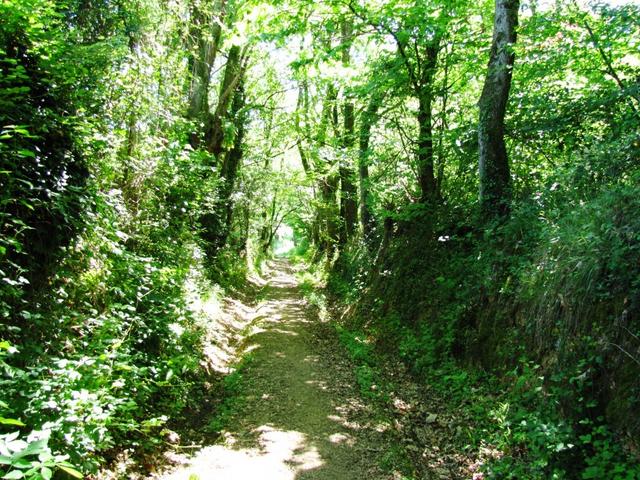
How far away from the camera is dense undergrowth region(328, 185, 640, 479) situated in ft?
12.6

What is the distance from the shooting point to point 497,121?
7.73 meters

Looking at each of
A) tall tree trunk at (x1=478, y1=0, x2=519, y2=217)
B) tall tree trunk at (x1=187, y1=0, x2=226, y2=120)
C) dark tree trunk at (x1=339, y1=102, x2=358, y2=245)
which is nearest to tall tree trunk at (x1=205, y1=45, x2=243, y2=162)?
tall tree trunk at (x1=187, y1=0, x2=226, y2=120)

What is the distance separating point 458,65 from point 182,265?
881 cm

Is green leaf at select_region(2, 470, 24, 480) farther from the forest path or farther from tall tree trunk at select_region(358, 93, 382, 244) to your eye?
tall tree trunk at select_region(358, 93, 382, 244)

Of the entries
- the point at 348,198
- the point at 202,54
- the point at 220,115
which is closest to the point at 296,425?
the point at 220,115

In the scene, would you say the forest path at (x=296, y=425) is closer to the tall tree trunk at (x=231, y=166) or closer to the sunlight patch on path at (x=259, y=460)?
the sunlight patch on path at (x=259, y=460)

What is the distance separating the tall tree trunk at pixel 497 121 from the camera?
25.0 ft

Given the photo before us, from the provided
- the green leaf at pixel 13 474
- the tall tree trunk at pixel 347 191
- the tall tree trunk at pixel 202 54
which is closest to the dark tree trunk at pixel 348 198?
the tall tree trunk at pixel 347 191

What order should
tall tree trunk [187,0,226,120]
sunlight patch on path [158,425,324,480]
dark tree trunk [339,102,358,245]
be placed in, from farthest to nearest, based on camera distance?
dark tree trunk [339,102,358,245], tall tree trunk [187,0,226,120], sunlight patch on path [158,425,324,480]

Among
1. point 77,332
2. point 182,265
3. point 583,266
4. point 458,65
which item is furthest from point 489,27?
point 77,332

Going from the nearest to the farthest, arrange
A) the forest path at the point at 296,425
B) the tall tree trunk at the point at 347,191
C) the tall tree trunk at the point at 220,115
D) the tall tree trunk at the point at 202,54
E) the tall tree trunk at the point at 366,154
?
1. the forest path at the point at 296,425
2. the tall tree trunk at the point at 202,54
3. the tall tree trunk at the point at 366,154
4. the tall tree trunk at the point at 220,115
5. the tall tree trunk at the point at 347,191

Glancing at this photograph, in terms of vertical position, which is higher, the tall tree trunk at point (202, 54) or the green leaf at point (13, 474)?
the tall tree trunk at point (202, 54)

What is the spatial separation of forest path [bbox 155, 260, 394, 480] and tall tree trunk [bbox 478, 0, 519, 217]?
4437 millimetres

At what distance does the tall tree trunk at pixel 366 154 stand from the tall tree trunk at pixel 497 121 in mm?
3657
